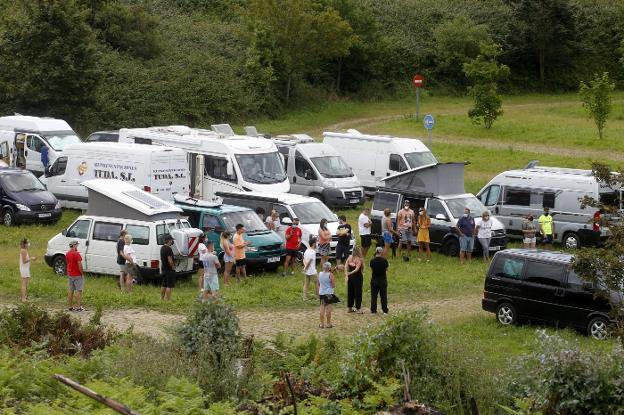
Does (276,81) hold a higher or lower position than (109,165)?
higher

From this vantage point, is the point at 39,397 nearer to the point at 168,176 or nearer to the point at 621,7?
the point at 168,176

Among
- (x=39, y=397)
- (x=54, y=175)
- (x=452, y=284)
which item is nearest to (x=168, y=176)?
(x=54, y=175)

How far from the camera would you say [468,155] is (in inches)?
1734

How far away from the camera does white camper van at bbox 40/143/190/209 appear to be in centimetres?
3078

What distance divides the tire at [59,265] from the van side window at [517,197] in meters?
12.4

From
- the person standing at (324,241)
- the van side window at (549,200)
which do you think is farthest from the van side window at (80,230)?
the van side window at (549,200)

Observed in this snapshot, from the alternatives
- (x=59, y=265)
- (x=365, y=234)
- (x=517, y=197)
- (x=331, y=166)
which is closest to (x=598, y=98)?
(x=331, y=166)

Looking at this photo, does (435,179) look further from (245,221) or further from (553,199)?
(245,221)

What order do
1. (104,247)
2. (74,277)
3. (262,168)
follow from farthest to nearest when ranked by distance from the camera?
(262,168), (104,247), (74,277)

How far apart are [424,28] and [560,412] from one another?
5655 centimetres

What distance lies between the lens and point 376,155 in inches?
1467

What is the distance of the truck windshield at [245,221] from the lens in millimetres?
26156

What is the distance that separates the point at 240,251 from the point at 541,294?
23.6 feet

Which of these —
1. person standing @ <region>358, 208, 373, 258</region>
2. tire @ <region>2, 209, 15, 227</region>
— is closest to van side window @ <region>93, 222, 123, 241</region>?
person standing @ <region>358, 208, 373, 258</region>
